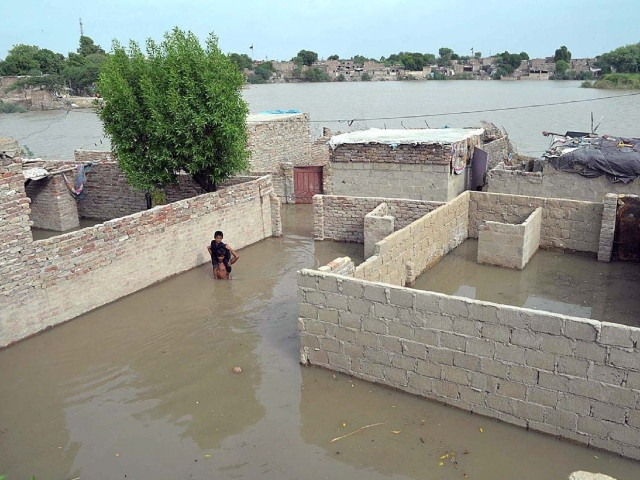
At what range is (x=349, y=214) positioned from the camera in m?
13.6

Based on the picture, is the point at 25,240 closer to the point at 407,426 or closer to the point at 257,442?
the point at 257,442

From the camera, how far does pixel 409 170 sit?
48.9 feet

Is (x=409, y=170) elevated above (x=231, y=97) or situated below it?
below

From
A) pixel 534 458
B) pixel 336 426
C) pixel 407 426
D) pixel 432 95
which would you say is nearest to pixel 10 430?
pixel 336 426

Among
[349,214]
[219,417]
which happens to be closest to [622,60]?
[349,214]

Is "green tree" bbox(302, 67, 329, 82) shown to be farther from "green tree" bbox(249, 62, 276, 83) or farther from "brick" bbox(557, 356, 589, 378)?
"brick" bbox(557, 356, 589, 378)

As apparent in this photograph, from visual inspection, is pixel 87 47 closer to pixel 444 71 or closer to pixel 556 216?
pixel 444 71

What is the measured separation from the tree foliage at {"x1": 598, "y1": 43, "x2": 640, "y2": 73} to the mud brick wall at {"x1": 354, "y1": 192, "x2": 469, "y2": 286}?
52.6 m

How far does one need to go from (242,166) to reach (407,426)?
896 cm

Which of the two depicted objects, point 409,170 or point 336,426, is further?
point 409,170

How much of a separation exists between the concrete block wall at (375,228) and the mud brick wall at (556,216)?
100 inches

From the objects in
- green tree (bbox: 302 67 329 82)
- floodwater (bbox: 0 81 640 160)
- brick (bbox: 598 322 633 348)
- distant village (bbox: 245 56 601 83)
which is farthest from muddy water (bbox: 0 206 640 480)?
green tree (bbox: 302 67 329 82)

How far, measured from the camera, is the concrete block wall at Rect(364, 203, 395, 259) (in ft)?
39.7

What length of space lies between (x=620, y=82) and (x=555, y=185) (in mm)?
45689
